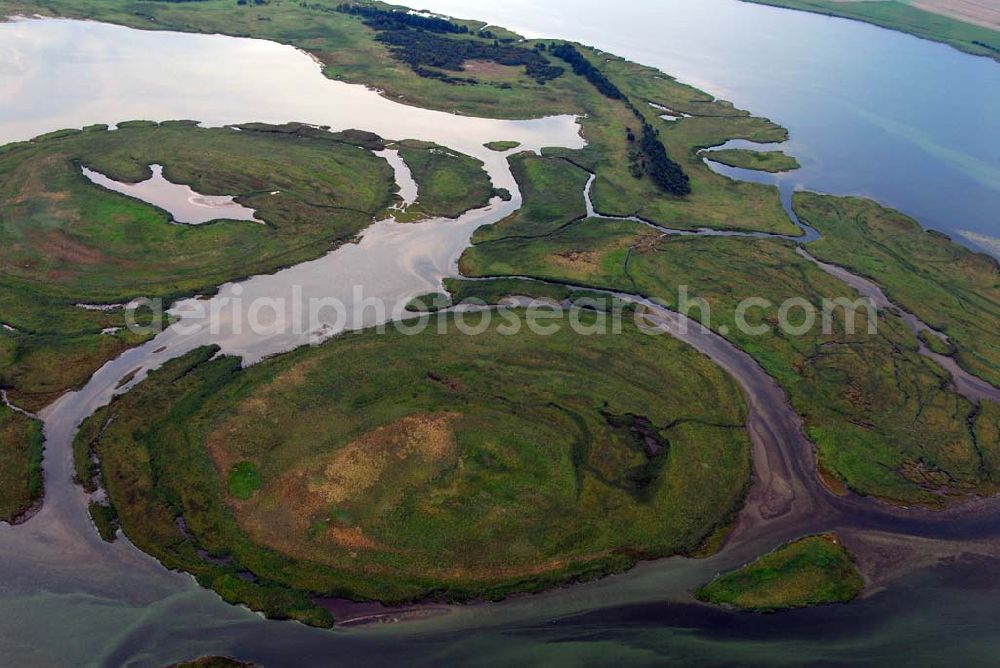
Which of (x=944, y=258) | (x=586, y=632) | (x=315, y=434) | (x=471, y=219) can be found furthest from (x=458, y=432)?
(x=944, y=258)

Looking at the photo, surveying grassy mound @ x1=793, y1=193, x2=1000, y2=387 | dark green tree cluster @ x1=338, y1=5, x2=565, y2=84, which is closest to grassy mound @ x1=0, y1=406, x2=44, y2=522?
grassy mound @ x1=793, y1=193, x2=1000, y2=387

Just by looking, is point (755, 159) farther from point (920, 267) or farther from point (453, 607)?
point (453, 607)

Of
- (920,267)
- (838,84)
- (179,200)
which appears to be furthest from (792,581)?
(838,84)

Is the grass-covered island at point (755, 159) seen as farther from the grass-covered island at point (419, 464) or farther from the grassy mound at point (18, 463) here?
the grassy mound at point (18, 463)

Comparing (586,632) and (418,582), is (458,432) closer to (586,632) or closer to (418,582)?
(418,582)

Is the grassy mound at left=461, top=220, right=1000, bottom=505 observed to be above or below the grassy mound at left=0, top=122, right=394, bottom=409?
above

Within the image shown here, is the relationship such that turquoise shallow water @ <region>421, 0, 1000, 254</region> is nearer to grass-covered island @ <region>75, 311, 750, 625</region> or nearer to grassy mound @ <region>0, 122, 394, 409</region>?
grass-covered island @ <region>75, 311, 750, 625</region>

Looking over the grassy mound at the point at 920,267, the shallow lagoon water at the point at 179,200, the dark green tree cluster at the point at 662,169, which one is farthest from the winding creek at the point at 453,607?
the dark green tree cluster at the point at 662,169
